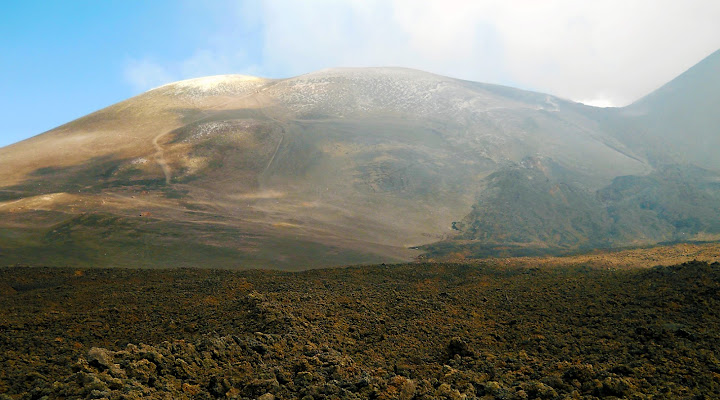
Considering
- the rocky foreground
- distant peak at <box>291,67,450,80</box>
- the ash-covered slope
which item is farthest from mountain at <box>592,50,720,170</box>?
the rocky foreground

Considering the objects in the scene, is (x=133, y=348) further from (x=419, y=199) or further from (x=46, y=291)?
(x=419, y=199)

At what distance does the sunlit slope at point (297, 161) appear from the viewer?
188 feet

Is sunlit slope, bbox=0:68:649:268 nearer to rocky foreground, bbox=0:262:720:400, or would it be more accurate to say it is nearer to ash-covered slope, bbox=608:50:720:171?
ash-covered slope, bbox=608:50:720:171

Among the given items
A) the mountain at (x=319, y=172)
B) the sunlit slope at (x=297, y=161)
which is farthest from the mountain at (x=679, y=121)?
the sunlit slope at (x=297, y=161)

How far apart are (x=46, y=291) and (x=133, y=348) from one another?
65.6 feet

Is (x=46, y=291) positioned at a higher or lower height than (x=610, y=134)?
lower

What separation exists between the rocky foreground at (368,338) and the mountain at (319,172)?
22334mm

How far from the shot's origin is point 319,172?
81.4 meters

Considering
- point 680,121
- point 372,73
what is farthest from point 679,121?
point 372,73

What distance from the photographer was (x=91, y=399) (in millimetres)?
9445

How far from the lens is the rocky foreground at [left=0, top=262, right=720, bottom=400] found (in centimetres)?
1124

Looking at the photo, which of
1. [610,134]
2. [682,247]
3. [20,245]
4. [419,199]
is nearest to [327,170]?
[419,199]

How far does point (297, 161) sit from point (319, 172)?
586 cm

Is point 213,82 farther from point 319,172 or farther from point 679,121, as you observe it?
point 679,121
